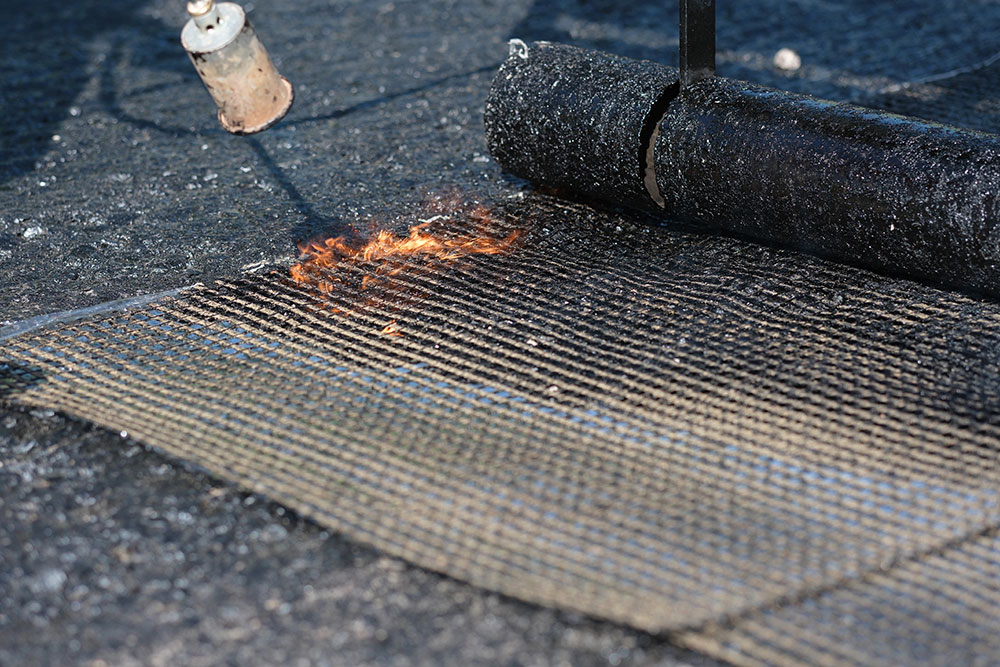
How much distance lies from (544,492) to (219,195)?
191 cm

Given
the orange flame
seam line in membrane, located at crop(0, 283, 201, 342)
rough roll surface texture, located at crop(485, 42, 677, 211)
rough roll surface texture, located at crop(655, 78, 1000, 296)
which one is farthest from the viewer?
rough roll surface texture, located at crop(485, 42, 677, 211)

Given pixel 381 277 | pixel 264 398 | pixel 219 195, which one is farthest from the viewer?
pixel 219 195

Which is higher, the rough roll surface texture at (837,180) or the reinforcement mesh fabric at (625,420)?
the rough roll surface texture at (837,180)

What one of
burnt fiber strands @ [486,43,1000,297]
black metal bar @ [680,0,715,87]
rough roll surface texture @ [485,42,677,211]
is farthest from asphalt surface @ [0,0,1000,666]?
black metal bar @ [680,0,715,87]

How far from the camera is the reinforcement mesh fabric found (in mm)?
1881

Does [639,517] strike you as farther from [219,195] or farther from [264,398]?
[219,195]

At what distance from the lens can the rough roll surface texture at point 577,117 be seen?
314cm

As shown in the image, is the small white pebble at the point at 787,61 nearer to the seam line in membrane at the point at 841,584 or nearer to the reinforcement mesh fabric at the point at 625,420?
the reinforcement mesh fabric at the point at 625,420

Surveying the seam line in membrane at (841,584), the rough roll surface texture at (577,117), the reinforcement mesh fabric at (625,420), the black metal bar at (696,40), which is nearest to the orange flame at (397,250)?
the reinforcement mesh fabric at (625,420)

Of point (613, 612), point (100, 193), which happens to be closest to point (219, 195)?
point (100, 193)

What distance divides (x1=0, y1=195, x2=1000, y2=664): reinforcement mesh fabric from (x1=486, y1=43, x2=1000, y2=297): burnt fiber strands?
0.12 m

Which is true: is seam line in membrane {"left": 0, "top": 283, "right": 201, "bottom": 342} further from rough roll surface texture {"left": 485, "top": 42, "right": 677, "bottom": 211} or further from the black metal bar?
the black metal bar

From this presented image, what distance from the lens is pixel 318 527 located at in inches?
81.5

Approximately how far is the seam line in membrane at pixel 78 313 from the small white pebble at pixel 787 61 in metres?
2.68
